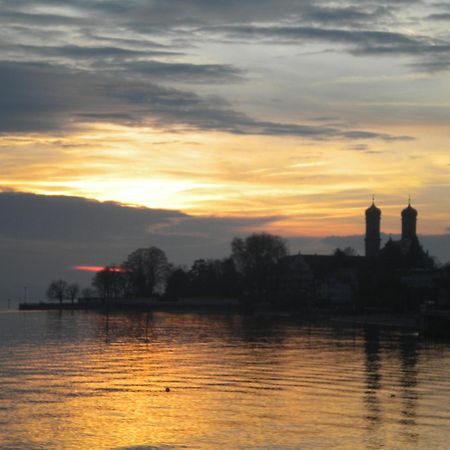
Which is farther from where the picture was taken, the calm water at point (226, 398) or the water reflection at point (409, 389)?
the water reflection at point (409, 389)

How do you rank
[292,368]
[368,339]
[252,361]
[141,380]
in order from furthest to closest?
[368,339] → [252,361] → [292,368] → [141,380]

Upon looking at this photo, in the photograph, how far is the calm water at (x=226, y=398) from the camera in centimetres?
3878

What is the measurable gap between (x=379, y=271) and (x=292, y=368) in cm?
12972

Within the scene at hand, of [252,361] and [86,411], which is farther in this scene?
[252,361]

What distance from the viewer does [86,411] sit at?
45625 millimetres

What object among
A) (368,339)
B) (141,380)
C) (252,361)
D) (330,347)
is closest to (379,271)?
(368,339)

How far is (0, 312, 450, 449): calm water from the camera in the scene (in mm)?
38781

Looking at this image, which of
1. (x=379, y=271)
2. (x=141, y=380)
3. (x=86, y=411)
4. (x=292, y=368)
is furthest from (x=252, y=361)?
(x=379, y=271)

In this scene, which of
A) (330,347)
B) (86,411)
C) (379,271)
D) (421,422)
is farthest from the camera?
(379,271)

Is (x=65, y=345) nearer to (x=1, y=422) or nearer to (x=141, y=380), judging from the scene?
(x=141, y=380)

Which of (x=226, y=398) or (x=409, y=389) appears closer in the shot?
(x=226, y=398)

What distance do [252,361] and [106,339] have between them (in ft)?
131

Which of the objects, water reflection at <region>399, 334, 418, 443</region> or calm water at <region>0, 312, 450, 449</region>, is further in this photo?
water reflection at <region>399, 334, 418, 443</region>

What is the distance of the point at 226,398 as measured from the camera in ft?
163
